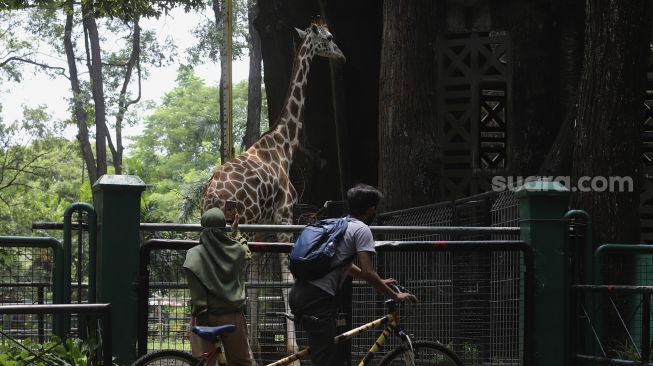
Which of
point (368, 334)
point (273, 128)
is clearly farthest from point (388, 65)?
point (368, 334)

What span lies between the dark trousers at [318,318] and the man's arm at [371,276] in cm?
26

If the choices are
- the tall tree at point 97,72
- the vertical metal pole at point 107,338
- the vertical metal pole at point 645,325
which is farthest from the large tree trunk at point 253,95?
the vertical metal pole at point 107,338

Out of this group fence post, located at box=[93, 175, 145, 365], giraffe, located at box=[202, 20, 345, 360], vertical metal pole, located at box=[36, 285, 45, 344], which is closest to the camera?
fence post, located at box=[93, 175, 145, 365]

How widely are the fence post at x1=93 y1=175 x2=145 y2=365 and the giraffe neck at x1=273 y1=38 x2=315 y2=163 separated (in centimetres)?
634

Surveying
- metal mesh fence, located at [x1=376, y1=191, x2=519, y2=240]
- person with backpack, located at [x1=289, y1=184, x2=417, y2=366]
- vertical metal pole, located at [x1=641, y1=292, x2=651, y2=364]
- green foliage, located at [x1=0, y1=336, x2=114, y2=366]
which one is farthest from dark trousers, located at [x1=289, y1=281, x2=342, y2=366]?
metal mesh fence, located at [x1=376, y1=191, x2=519, y2=240]

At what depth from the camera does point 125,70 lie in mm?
51062

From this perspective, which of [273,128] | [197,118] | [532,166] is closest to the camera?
[273,128]

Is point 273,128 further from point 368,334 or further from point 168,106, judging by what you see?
point 168,106

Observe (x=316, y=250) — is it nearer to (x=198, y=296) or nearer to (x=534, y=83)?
(x=198, y=296)

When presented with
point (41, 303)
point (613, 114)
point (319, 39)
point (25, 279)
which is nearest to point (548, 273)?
point (613, 114)

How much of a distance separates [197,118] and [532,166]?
5074 centimetres

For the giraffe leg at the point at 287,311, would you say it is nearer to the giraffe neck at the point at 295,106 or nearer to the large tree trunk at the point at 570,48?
the giraffe neck at the point at 295,106

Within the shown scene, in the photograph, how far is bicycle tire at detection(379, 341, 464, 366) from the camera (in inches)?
306

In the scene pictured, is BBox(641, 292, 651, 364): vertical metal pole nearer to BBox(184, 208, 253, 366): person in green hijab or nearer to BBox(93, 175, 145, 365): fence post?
BBox(184, 208, 253, 366): person in green hijab
